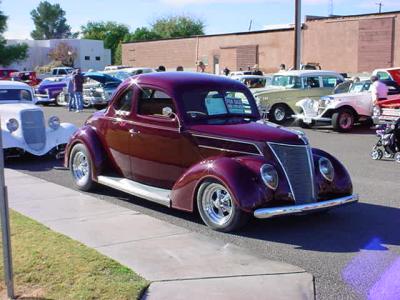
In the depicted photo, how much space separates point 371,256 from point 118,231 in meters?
2.81

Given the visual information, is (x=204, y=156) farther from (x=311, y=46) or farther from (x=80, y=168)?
(x=311, y=46)

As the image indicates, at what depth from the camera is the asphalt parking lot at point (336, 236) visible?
538cm

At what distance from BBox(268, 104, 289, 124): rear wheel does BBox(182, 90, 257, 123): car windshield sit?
39.4ft

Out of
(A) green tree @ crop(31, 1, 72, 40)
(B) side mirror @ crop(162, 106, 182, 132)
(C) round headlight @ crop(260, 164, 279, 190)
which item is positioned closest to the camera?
(C) round headlight @ crop(260, 164, 279, 190)

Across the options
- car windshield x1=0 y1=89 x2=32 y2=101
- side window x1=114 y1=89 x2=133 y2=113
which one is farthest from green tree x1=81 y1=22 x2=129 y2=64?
side window x1=114 y1=89 x2=133 y2=113

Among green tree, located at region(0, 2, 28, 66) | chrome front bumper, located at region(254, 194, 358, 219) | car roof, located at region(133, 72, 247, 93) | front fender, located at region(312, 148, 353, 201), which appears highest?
green tree, located at region(0, 2, 28, 66)

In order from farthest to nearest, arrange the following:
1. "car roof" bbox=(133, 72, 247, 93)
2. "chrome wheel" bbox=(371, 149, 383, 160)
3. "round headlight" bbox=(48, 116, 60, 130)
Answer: "round headlight" bbox=(48, 116, 60, 130), "chrome wheel" bbox=(371, 149, 383, 160), "car roof" bbox=(133, 72, 247, 93)

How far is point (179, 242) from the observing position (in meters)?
6.31

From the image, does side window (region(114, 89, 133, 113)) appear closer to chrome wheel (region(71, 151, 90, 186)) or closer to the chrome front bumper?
chrome wheel (region(71, 151, 90, 186))

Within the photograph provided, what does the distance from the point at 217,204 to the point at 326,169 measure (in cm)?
147

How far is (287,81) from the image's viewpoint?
66.5ft

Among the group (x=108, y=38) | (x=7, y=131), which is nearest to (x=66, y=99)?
(x=7, y=131)

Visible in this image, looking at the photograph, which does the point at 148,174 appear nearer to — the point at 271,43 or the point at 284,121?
the point at 284,121

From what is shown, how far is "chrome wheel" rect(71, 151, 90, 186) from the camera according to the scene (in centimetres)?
915
